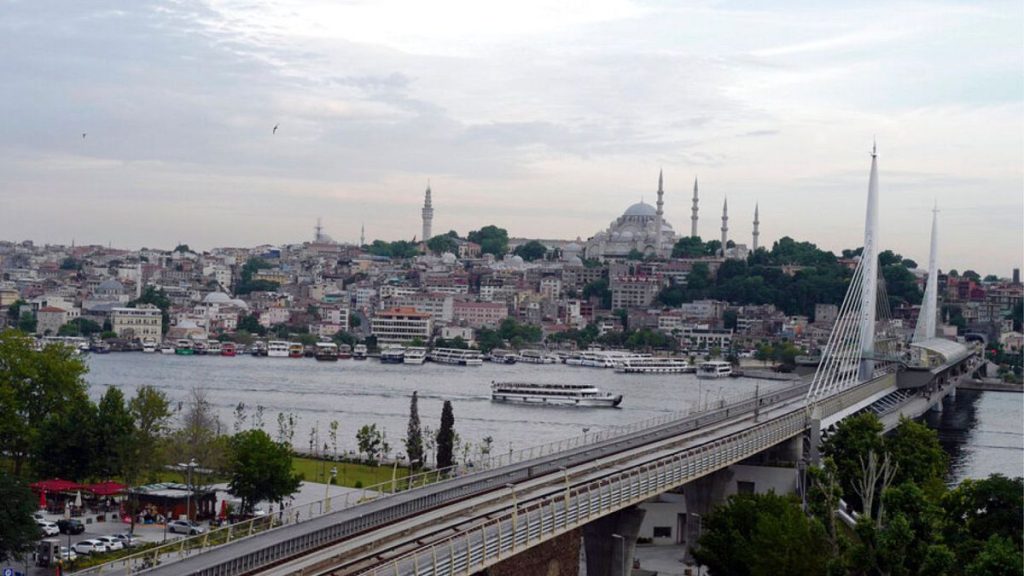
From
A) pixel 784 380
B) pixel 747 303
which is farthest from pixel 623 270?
pixel 784 380

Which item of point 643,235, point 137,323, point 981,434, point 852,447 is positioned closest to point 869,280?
point 981,434

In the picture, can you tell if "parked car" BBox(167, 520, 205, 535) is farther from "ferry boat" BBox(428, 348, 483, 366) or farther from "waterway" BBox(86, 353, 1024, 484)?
"ferry boat" BBox(428, 348, 483, 366)

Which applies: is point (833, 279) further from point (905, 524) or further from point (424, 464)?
point (905, 524)

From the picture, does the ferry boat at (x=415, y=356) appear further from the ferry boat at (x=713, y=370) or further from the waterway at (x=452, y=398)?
the ferry boat at (x=713, y=370)

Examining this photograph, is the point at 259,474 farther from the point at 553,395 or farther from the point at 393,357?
the point at 393,357

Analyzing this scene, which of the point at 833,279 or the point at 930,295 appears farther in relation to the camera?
the point at 833,279

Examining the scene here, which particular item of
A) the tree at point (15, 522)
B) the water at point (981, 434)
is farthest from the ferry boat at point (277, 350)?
the tree at point (15, 522)

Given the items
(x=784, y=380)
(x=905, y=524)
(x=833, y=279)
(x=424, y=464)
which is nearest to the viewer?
(x=905, y=524)
